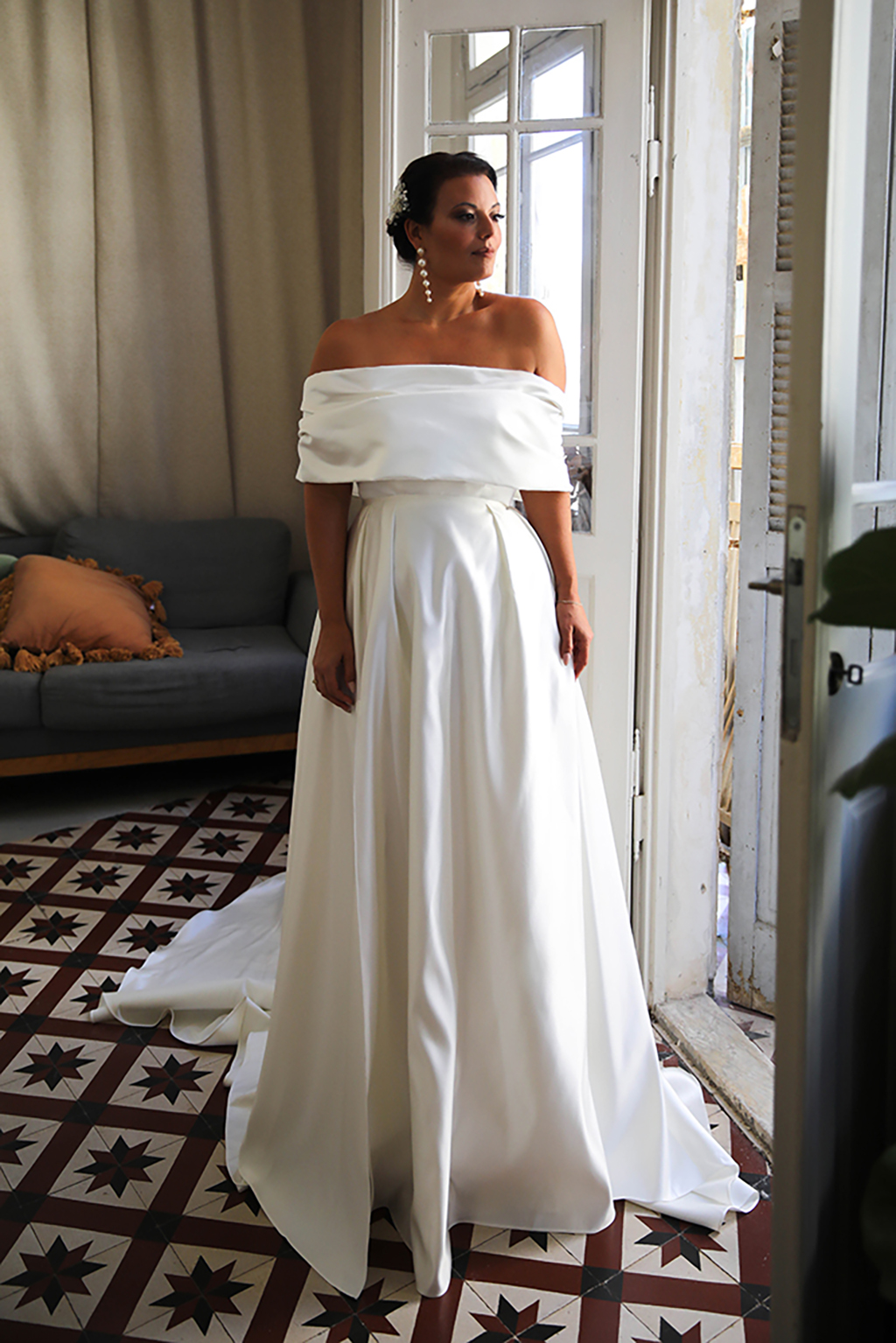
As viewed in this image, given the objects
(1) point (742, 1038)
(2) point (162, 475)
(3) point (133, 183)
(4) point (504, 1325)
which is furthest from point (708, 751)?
(3) point (133, 183)

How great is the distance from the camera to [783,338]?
2303 millimetres

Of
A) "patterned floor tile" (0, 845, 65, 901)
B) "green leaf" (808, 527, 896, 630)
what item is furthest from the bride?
"patterned floor tile" (0, 845, 65, 901)

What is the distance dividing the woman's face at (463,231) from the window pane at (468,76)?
0.75 metres

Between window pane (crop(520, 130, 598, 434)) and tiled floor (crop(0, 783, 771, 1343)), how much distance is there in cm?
139

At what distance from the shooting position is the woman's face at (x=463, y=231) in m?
1.72

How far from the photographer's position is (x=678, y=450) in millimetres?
2326

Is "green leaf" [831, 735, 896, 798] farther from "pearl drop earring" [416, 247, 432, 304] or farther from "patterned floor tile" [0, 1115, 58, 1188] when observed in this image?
"patterned floor tile" [0, 1115, 58, 1188]

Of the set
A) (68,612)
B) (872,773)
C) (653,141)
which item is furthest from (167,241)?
(872,773)

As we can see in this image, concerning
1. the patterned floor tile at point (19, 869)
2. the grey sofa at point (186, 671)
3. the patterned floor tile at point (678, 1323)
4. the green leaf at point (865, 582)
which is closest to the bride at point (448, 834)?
the patterned floor tile at point (678, 1323)

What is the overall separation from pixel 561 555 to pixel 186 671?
210cm

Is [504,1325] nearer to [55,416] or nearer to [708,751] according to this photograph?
[708,751]

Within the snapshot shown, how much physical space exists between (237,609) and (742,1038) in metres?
2.56

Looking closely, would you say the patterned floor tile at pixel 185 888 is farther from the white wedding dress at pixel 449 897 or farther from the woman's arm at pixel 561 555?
the woman's arm at pixel 561 555

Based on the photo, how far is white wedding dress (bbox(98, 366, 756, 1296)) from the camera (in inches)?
66.2
